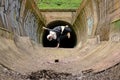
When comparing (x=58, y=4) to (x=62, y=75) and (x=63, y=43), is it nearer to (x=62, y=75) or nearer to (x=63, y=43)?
(x=63, y=43)

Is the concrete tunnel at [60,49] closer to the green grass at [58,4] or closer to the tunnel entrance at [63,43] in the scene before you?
the tunnel entrance at [63,43]

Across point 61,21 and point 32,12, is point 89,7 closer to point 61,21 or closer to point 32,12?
point 32,12

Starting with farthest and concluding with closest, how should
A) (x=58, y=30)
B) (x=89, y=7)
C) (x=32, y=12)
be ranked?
(x=32, y=12) < (x=89, y=7) < (x=58, y=30)

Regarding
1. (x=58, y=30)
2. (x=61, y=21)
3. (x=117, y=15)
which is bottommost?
(x=61, y=21)

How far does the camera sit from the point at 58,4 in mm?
27250

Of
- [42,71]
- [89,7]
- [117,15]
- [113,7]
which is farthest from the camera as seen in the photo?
[89,7]

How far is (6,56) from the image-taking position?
366 inches

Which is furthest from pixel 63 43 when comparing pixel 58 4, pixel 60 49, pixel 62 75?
pixel 62 75

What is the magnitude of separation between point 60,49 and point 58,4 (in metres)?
11.7

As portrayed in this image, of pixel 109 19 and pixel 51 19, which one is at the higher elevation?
pixel 109 19

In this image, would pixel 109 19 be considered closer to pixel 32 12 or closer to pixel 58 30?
pixel 58 30

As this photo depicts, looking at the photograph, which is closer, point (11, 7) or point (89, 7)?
point (11, 7)

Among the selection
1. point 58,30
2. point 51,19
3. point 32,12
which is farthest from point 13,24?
point 51,19

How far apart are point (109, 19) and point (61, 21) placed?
36.9 ft
